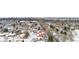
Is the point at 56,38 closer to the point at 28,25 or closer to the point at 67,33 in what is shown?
the point at 67,33
